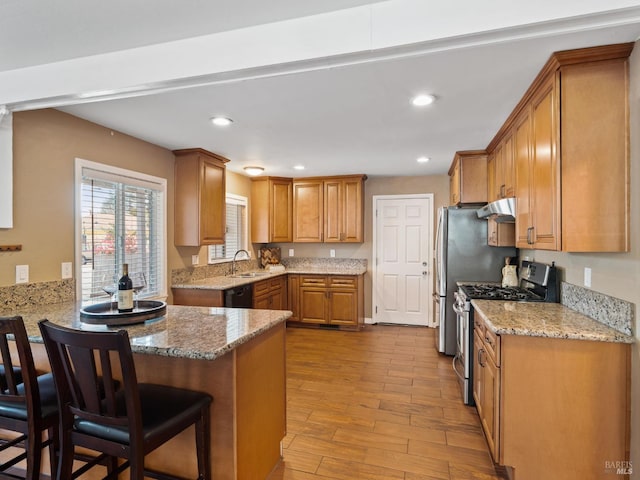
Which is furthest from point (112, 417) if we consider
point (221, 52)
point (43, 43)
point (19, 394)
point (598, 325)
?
point (598, 325)

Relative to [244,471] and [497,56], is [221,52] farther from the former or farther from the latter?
[244,471]

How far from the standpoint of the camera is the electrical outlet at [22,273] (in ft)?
7.56

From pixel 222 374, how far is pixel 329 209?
3.93m

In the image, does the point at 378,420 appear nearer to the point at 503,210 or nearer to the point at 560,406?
the point at 560,406

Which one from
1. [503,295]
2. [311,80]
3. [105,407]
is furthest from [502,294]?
[105,407]

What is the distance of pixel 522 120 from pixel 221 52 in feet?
6.75

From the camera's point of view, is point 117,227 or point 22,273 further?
point 117,227

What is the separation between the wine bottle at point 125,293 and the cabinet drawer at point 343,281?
11.0 feet

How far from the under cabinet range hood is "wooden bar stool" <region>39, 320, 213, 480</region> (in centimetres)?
254

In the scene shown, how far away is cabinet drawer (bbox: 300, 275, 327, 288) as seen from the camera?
5113mm

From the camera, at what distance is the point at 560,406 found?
1.76 m

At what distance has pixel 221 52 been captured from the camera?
168 centimetres

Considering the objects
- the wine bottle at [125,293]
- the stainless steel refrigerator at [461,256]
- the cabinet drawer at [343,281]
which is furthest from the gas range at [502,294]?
the wine bottle at [125,293]

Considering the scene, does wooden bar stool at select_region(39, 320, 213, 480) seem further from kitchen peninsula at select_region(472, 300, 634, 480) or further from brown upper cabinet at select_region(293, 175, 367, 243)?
brown upper cabinet at select_region(293, 175, 367, 243)
